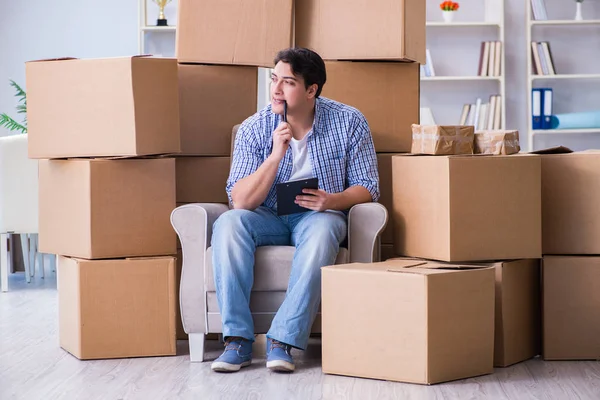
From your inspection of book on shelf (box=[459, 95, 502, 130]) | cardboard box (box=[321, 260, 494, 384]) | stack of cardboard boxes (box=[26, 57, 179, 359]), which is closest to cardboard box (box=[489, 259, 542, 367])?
cardboard box (box=[321, 260, 494, 384])

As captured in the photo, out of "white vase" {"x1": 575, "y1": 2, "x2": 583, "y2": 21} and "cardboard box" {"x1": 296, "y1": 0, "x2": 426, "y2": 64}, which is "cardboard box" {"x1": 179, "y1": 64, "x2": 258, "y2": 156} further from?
"white vase" {"x1": 575, "y1": 2, "x2": 583, "y2": 21}

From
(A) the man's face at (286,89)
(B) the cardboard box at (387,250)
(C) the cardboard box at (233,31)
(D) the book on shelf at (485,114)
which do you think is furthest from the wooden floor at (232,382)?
(D) the book on shelf at (485,114)

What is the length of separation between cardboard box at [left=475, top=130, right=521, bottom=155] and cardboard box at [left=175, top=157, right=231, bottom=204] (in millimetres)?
900

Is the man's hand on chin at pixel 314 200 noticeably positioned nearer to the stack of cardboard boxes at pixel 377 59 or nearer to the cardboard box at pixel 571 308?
the stack of cardboard boxes at pixel 377 59

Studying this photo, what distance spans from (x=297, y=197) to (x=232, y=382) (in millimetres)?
619

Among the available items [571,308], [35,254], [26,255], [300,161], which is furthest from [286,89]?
[35,254]

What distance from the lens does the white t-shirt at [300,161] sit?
9.36 feet

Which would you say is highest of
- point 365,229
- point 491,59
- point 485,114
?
point 491,59

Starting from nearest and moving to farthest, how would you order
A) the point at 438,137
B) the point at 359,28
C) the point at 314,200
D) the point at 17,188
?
the point at 438,137 < the point at 314,200 < the point at 359,28 < the point at 17,188

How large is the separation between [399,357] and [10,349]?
131cm

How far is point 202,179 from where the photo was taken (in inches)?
121

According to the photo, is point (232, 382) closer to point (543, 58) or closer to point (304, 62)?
point (304, 62)

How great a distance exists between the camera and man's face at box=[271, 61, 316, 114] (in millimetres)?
2809

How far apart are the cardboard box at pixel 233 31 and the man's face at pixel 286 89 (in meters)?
0.27
